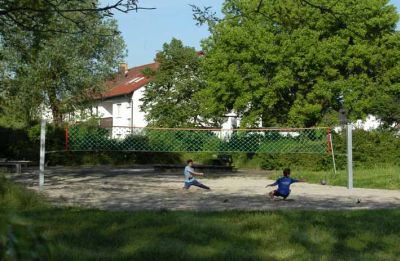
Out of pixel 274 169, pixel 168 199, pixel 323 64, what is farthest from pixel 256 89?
pixel 168 199

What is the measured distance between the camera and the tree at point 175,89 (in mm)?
42094

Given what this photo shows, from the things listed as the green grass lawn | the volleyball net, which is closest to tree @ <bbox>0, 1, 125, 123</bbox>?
the volleyball net

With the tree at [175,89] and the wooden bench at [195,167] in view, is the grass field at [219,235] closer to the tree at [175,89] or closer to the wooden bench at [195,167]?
the wooden bench at [195,167]

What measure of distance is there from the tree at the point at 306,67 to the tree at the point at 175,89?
5.82 m

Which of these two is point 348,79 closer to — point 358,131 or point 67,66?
point 358,131

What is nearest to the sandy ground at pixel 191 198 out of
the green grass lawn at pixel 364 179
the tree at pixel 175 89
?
the green grass lawn at pixel 364 179

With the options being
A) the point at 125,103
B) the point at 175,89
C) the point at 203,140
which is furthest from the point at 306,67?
the point at 125,103

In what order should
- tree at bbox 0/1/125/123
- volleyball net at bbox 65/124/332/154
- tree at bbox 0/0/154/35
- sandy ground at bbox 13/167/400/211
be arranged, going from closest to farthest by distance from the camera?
tree at bbox 0/0/154/35 < sandy ground at bbox 13/167/400/211 < volleyball net at bbox 65/124/332/154 < tree at bbox 0/1/125/123

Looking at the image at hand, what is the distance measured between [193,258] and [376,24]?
30.6 meters

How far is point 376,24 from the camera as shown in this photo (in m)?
34.2

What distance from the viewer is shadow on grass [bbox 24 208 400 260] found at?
660 cm

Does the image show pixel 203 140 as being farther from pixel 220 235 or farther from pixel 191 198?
pixel 220 235

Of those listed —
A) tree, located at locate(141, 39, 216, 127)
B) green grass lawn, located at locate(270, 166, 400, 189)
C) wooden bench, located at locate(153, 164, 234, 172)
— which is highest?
tree, located at locate(141, 39, 216, 127)

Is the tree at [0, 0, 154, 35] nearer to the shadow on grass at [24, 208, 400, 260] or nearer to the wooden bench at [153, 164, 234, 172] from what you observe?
→ the shadow on grass at [24, 208, 400, 260]
